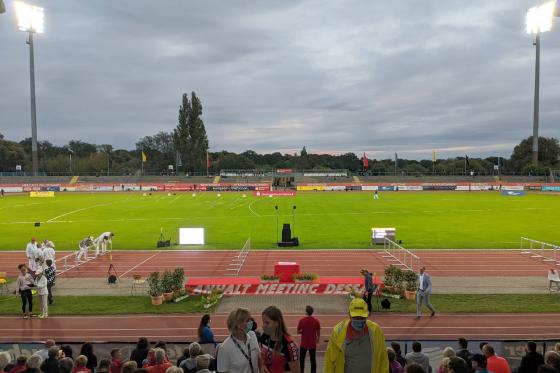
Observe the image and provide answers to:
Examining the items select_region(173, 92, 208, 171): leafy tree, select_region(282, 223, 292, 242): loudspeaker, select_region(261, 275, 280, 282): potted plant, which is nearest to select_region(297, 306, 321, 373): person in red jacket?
select_region(261, 275, 280, 282): potted plant

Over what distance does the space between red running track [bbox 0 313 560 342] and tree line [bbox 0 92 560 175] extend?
90.1 meters

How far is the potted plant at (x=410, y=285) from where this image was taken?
51.5ft

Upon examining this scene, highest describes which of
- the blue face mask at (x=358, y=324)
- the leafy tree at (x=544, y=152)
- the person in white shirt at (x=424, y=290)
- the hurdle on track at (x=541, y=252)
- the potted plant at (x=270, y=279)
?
the leafy tree at (x=544, y=152)

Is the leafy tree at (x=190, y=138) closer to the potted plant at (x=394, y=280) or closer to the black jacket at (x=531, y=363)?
the potted plant at (x=394, y=280)

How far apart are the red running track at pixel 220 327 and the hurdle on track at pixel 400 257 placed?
6.83 metres

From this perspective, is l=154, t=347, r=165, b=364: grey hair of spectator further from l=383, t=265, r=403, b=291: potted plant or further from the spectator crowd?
l=383, t=265, r=403, b=291: potted plant

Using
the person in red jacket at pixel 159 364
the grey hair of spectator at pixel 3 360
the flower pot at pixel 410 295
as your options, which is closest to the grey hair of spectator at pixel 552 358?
the person in red jacket at pixel 159 364

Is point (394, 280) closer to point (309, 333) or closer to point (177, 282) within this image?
point (177, 282)

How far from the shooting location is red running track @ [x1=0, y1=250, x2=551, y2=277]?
66.9ft

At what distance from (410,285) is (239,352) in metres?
12.6

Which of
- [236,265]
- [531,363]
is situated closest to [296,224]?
[236,265]

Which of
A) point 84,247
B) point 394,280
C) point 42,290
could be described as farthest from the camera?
point 84,247

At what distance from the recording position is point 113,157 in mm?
169500

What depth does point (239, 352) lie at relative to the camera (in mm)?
4527
